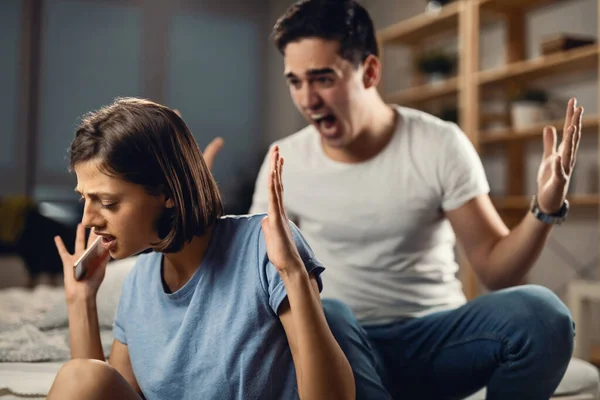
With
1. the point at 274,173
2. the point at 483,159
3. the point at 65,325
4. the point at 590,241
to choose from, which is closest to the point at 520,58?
the point at 483,159

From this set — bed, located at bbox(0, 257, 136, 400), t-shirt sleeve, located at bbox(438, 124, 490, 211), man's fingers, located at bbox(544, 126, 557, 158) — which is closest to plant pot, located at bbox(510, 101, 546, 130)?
t-shirt sleeve, located at bbox(438, 124, 490, 211)

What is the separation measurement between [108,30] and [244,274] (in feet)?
14.9

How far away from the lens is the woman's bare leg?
92 cm

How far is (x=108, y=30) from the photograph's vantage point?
5.25 m

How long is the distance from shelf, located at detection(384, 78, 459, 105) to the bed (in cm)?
226

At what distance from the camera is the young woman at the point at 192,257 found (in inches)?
41.4

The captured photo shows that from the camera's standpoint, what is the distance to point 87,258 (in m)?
1.29

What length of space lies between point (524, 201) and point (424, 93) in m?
0.94

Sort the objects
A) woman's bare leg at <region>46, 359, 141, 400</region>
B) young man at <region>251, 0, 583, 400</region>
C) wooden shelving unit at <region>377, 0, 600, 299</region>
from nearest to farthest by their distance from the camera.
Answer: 1. woman's bare leg at <region>46, 359, 141, 400</region>
2. young man at <region>251, 0, 583, 400</region>
3. wooden shelving unit at <region>377, 0, 600, 299</region>

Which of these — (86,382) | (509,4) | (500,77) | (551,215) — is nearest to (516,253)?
(551,215)

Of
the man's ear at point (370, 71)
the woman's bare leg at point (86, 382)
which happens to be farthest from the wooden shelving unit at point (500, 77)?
the woman's bare leg at point (86, 382)

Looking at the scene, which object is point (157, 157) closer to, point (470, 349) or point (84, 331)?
point (84, 331)

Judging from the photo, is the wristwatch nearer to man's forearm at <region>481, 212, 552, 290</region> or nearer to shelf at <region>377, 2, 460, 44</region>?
man's forearm at <region>481, 212, 552, 290</region>

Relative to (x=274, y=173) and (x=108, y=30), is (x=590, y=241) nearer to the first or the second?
(x=274, y=173)
